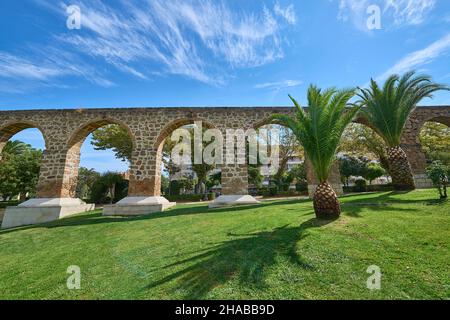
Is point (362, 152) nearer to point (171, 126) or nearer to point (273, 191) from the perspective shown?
point (273, 191)

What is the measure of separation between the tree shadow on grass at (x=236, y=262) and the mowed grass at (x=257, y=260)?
0.02m

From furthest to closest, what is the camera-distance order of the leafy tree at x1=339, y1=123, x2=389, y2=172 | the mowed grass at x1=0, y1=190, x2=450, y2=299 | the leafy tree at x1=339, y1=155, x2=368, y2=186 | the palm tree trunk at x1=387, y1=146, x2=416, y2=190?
the leafy tree at x1=339, y1=155, x2=368, y2=186 < the leafy tree at x1=339, y1=123, x2=389, y2=172 < the palm tree trunk at x1=387, y1=146, x2=416, y2=190 < the mowed grass at x1=0, y1=190, x2=450, y2=299

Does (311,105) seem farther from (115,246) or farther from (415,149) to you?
(415,149)

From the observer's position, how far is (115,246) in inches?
229

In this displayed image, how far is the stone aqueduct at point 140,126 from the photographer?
12227mm

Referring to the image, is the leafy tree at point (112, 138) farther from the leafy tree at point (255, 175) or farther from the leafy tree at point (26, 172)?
the leafy tree at point (255, 175)

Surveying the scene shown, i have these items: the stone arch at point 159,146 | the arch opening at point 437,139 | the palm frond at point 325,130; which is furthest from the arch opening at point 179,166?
the arch opening at point 437,139

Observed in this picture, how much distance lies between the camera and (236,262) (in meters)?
4.00

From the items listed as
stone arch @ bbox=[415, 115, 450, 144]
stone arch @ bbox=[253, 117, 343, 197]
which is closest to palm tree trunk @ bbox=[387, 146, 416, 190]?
stone arch @ bbox=[253, 117, 343, 197]

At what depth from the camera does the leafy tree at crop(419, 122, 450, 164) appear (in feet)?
65.4

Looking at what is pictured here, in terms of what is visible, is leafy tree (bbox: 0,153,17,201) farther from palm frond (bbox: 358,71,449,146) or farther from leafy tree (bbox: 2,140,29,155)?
palm frond (bbox: 358,71,449,146)

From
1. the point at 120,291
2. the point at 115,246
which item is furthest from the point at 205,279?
A: the point at 115,246

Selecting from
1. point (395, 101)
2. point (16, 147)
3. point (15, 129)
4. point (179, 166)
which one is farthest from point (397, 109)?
point (16, 147)

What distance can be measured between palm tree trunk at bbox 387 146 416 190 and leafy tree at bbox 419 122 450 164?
13846 millimetres
